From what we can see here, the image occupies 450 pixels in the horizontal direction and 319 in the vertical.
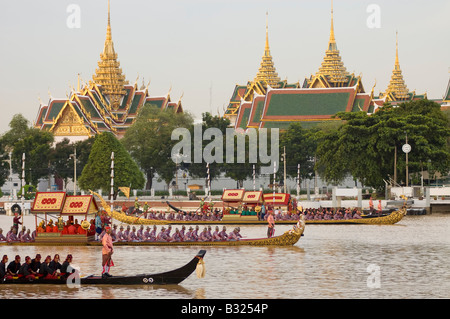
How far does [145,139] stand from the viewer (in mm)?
90000

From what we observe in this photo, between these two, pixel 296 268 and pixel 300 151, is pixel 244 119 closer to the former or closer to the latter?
pixel 300 151

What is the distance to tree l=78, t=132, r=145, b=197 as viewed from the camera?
248ft

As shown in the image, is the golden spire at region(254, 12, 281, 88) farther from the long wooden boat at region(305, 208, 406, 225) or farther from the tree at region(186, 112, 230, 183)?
the long wooden boat at region(305, 208, 406, 225)

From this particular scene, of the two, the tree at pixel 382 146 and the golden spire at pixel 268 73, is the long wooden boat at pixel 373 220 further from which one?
the golden spire at pixel 268 73

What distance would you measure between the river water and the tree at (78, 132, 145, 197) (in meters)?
28.9

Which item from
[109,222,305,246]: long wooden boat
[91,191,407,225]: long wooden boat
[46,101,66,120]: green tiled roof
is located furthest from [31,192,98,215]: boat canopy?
[46,101,66,120]: green tiled roof

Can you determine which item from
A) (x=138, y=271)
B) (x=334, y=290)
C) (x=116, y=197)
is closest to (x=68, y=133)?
(x=116, y=197)

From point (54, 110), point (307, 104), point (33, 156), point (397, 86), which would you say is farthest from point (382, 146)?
point (397, 86)

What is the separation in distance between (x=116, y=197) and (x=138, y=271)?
154 ft

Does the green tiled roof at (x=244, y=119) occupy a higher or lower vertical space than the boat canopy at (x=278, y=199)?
higher

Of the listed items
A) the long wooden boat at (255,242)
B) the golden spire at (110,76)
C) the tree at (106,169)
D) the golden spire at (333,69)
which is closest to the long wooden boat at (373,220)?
the long wooden boat at (255,242)

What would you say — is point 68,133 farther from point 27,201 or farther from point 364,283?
point 364,283
